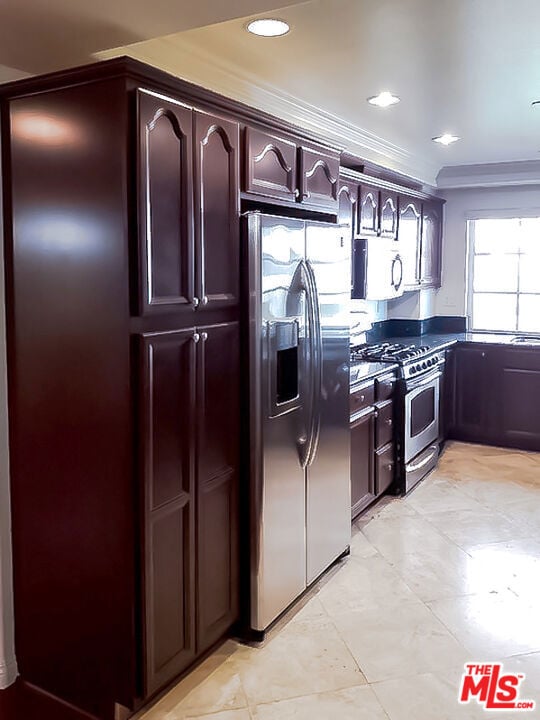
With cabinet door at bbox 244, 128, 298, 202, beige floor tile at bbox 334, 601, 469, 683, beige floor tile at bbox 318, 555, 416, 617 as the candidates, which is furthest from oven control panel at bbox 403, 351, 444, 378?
cabinet door at bbox 244, 128, 298, 202

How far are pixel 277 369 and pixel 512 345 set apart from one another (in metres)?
3.52

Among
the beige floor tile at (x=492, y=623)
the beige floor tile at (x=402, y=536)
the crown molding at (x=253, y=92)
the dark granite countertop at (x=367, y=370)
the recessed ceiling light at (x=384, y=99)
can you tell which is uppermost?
the recessed ceiling light at (x=384, y=99)

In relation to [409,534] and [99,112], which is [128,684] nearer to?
[99,112]

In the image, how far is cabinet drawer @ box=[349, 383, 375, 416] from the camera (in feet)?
12.5

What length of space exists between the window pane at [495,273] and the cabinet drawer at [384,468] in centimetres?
264

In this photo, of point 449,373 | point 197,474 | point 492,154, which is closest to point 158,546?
point 197,474

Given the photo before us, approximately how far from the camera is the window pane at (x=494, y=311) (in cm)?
637

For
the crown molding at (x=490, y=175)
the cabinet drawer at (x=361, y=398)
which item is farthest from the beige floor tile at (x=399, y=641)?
the crown molding at (x=490, y=175)

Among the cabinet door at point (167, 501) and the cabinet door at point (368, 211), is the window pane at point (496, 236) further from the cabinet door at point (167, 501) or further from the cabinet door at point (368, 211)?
the cabinet door at point (167, 501)

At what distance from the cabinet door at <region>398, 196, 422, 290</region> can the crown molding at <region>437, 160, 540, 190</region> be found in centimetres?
60

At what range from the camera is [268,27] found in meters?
2.58

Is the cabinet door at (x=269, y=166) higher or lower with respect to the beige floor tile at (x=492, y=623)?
higher

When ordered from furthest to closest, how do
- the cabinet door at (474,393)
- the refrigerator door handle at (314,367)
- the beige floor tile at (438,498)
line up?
1. the cabinet door at (474,393)
2. the beige floor tile at (438,498)
3. the refrigerator door handle at (314,367)

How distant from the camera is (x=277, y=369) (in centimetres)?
277
